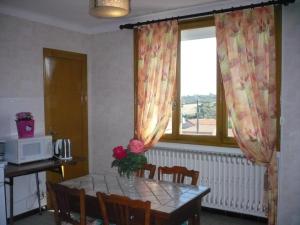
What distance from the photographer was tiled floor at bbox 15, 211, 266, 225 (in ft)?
10.9

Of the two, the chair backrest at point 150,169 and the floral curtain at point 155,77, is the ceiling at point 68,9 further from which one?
the chair backrest at point 150,169

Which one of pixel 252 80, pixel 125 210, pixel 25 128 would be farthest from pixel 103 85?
pixel 125 210

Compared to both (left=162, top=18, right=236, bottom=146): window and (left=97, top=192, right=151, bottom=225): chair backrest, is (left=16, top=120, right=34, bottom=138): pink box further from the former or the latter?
(left=97, top=192, right=151, bottom=225): chair backrest

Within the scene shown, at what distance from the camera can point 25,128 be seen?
130 inches

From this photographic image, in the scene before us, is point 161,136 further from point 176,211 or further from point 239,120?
point 176,211

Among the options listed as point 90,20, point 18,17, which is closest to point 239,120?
point 90,20

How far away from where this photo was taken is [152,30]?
375 cm

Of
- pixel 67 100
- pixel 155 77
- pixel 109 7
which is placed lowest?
pixel 67 100

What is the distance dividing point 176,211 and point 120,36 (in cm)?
295

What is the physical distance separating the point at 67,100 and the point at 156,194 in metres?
2.44

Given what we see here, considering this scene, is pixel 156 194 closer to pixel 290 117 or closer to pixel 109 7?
pixel 109 7

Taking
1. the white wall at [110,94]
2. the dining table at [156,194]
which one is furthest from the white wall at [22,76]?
the dining table at [156,194]

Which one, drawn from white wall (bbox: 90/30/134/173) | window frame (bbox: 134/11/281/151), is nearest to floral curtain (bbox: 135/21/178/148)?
window frame (bbox: 134/11/281/151)

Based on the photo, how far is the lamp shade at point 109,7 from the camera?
1.86 m
